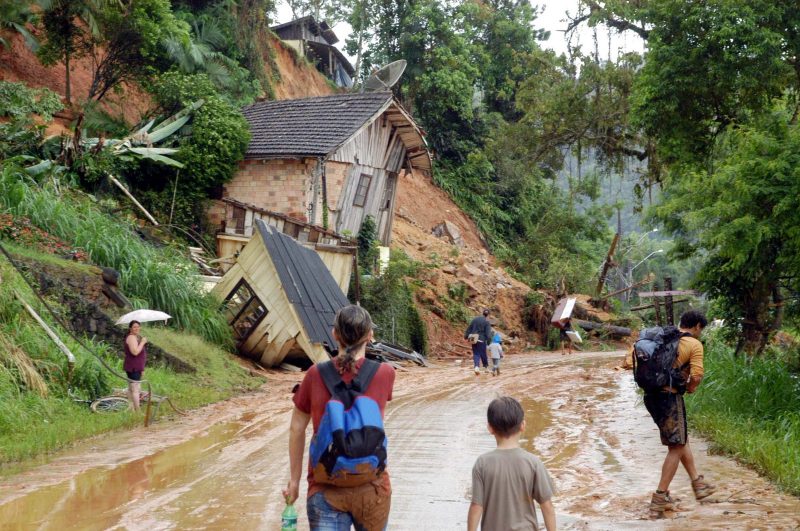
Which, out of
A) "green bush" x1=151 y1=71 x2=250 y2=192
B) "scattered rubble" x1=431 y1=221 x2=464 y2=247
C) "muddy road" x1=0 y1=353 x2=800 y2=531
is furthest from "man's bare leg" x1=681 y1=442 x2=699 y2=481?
"scattered rubble" x1=431 y1=221 x2=464 y2=247

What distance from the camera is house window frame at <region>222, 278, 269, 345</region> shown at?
798 inches

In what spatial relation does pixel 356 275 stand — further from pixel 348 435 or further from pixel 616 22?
pixel 348 435

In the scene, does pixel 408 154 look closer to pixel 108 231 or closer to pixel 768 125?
pixel 108 231

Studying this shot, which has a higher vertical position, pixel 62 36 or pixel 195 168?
pixel 62 36

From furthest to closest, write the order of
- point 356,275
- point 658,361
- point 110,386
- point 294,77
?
point 294,77 → point 356,275 → point 110,386 → point 658,361

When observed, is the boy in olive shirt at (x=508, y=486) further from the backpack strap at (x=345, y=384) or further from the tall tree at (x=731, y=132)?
the tall tree at (x=731, y=132)

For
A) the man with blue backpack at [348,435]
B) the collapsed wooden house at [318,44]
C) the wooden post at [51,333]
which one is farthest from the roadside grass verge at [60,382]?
the collapsed wooden house at [318,44]

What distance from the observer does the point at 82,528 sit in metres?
7.23

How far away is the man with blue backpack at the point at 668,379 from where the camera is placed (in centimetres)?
773

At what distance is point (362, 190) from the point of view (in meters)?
30.6

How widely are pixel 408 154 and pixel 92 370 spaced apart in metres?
20.2

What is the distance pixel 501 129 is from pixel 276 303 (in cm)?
1366

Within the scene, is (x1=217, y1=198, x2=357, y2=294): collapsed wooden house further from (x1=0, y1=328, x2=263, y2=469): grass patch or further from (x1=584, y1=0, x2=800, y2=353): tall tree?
(x1=584, y1=0, x2=800, y2=353): tall tree

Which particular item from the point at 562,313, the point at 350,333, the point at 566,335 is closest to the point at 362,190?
the point at 562,313
